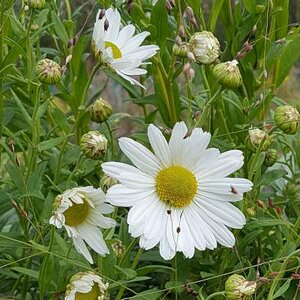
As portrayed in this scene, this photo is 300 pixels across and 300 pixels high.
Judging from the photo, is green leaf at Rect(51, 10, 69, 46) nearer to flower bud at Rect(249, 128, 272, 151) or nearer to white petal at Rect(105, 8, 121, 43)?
white petal at Rect(105, 8, 121, 43)

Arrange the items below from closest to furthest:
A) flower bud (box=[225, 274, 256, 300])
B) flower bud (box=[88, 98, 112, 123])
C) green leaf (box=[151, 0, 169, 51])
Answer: flower bud (box=[225, 274, 256, 300])
flower bud (box=[88, 98, 112, 123])
green leaf (box=[151, 0, 169, 51])

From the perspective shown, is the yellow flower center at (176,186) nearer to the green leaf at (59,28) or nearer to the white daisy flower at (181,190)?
the white daisy flower at (181,190)

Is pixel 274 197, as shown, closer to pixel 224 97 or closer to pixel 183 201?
pixel 224 97

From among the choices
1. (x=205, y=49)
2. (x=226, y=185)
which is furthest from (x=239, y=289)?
(x=205, y=49)

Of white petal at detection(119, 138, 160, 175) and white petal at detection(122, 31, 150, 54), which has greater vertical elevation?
white petal at detection(122, 31, 150, 54)

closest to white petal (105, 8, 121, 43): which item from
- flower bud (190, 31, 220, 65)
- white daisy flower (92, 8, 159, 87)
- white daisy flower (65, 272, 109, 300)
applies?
white daisy flower (92, 8, 159, 87)

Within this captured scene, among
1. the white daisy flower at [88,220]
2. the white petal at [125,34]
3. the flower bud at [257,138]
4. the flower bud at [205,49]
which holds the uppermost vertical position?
the flower bud at [205,49]

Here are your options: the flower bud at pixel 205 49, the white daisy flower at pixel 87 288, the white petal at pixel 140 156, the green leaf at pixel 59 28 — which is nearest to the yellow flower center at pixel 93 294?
the white daisy flower at pixel 87 288

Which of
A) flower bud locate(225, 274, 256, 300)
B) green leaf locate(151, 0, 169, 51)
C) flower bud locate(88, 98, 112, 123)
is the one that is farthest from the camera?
green leaf locate(151, 0, 169, 51)
